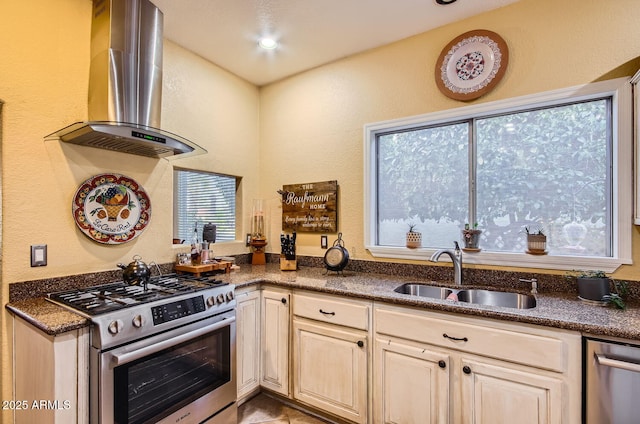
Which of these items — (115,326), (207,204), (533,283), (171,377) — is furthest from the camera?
(207,204)

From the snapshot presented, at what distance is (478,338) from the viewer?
1.57m

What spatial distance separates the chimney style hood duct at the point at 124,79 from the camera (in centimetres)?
179

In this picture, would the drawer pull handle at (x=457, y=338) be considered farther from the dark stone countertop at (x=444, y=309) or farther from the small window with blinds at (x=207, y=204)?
the small window with blinds at (x=207, y=204)

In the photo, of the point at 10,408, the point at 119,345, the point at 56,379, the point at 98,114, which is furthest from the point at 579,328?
the point at 10,408

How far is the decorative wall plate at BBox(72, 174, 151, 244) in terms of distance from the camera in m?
1.97

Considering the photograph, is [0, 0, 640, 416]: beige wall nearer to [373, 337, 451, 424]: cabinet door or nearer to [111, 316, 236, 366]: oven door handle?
[111, 316, 236, 366]: oven door handle

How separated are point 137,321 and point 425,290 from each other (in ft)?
5.86

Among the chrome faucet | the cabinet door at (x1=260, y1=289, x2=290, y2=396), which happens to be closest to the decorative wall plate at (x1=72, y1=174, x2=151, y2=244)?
the cabinet door at (x1=260, y1=289, x2=290, y2=396)

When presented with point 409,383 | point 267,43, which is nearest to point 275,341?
point 409,383

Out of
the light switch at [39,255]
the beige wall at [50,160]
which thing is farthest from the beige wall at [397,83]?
the light switch at [39,255]

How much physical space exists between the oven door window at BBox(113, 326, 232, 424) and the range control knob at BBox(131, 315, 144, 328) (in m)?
0.18

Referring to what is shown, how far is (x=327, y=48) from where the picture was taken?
8.67ft

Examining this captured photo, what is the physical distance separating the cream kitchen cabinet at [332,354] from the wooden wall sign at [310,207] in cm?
83

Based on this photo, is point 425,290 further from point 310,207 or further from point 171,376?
point 171,376
